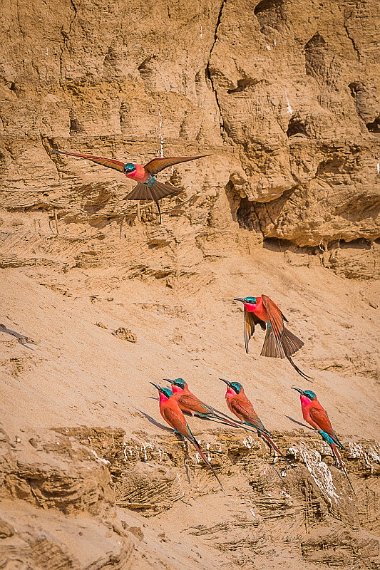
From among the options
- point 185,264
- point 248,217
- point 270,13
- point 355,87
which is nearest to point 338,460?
point 185,264

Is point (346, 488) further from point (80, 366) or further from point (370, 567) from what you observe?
point (80, 366)

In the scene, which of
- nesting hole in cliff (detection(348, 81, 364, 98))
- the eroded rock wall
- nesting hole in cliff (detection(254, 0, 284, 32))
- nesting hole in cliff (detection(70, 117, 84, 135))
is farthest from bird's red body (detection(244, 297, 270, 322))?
nesting hole in cliff (detection(348, 81, 364, 98))

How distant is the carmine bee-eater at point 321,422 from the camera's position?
62.3 ft

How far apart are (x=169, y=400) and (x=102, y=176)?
19.6ft

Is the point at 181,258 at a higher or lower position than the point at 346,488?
higher

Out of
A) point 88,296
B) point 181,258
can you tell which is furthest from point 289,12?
point 88,296

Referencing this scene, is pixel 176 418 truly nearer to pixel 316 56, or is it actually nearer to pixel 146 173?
pixel 146 173

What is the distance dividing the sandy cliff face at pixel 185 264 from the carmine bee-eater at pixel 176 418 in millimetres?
156

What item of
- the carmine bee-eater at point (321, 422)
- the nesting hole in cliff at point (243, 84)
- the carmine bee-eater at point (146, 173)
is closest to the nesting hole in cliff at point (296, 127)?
the nesting hole in cliff at point (243, 84)

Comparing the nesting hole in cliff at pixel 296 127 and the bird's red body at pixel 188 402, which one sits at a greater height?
the nesting hole in cliff at pixel 296 127

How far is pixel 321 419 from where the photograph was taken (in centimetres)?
1912

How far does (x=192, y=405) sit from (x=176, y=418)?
0.90 meters

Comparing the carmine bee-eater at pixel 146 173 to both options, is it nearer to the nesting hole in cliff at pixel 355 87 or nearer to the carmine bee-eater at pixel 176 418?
the carmine bee-eater at pixel 176 418

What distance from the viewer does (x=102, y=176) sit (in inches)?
888
